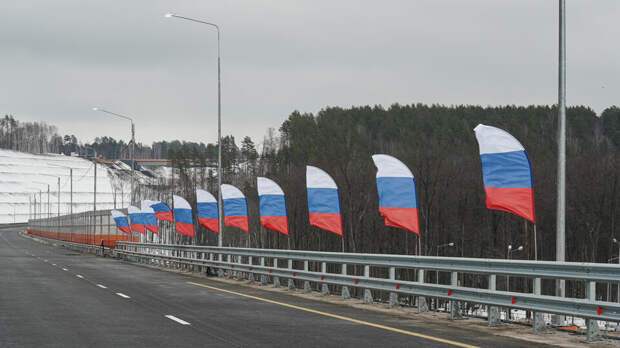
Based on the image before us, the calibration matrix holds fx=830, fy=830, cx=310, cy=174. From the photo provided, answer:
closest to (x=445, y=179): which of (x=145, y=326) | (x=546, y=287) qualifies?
(x=546, y=287)

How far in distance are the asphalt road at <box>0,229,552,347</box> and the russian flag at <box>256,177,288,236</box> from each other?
581 centimetres

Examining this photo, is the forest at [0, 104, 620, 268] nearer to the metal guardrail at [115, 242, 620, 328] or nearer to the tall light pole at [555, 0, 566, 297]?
the metal guardrail at [115, 242, 620, 328]

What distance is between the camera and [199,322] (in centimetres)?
1469

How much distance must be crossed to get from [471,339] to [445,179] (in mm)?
90119

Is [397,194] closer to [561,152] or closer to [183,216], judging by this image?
[561,152]

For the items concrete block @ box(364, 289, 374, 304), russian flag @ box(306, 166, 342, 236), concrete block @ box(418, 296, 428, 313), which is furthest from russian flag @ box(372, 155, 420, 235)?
russian flag @ box(306, 166, 342, 236)

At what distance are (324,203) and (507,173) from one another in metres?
10.0

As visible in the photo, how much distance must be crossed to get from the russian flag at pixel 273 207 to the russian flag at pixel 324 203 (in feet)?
12.3

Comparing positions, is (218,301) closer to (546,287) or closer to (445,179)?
(546,287)

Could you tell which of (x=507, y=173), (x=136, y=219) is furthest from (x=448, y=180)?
(x=507, y=173)

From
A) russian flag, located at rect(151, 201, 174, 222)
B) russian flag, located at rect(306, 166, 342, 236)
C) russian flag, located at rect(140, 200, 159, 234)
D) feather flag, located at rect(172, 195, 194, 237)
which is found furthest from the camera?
russian flag, located at rect(140, 200, 159, 234)

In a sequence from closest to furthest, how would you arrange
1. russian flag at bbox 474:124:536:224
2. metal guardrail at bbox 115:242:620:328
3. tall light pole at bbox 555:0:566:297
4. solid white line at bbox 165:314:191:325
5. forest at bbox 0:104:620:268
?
metal guardrail at bbox 115:242:620:328 < tall light pole at bbox 555:0:566:297 < solid white line at bbox 165:314:191:325 < russian flag at bbox 474:124:536:224 < forest at bbox 0:104:620:268

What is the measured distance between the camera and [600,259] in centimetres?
8612

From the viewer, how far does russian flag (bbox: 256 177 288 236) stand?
2894 cm
